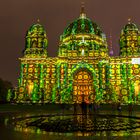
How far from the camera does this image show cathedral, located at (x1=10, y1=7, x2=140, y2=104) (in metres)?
52.6

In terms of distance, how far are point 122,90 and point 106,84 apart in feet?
15.0

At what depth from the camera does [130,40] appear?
60.2 metres

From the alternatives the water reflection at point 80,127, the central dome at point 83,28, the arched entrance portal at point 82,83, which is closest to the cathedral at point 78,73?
the arched entrance portal at point 82,83

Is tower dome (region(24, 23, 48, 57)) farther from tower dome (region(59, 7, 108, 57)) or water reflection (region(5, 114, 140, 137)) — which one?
water reflection (region(5, 114, 140, 137))

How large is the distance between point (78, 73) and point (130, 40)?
17236 mm

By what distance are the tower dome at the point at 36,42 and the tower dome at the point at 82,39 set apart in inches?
196

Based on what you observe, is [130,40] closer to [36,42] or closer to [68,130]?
[36,42]

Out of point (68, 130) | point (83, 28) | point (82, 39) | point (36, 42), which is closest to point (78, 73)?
point (82, 39)

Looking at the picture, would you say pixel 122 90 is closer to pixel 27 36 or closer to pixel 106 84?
pixel 106 84

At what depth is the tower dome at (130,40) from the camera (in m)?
58.9

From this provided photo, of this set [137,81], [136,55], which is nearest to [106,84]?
[137,81]

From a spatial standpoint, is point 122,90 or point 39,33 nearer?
point 122,90

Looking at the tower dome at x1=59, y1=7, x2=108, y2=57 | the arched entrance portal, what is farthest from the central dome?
the arched entrance portal

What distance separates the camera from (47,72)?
5634cm
